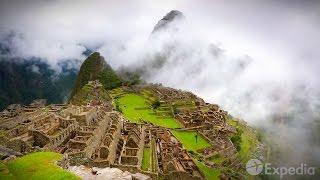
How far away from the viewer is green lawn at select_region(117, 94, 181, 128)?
60531 millimetres

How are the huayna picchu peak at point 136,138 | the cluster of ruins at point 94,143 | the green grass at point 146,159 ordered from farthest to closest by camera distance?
the green grass at point 146,159 < the huayna picchu peak at point 136,138 < the cluster of ruins at point 94,143

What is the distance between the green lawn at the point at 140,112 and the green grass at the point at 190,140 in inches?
157

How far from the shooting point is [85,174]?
21.5 m

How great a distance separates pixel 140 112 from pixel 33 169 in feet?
156

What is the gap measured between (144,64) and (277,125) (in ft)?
223

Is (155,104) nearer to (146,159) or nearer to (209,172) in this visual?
(209,172)

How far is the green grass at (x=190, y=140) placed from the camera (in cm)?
4978

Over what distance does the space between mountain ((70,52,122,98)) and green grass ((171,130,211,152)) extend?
4911cm

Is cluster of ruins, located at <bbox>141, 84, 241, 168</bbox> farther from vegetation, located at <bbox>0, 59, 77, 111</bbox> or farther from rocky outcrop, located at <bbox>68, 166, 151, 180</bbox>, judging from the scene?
rocky outcrop, located at <bbox>68, 166, 151, 180</bbox>

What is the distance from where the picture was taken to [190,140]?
5291 cm

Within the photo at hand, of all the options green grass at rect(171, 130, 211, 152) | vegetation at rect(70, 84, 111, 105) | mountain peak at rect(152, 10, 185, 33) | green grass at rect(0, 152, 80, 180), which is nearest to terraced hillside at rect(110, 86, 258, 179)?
green grass at rect(171, 130, 211, 152)

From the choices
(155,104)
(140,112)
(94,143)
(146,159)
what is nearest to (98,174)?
(94,143)

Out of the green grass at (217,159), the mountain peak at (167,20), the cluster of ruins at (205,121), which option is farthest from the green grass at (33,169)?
the mountain peak at (167,20)

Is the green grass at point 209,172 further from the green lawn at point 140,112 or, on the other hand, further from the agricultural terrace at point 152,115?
the green lawn at point 140,112
